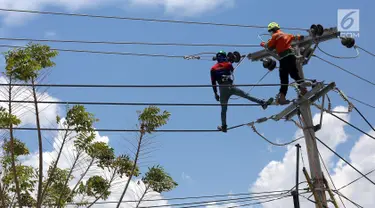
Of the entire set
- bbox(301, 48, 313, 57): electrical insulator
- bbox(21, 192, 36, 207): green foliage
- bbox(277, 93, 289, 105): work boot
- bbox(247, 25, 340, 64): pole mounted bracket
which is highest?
bbox(247, 25, 340, 64): pole mounted bracket

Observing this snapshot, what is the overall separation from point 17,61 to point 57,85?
5.98m

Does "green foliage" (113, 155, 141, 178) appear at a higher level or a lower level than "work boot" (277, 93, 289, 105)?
higher

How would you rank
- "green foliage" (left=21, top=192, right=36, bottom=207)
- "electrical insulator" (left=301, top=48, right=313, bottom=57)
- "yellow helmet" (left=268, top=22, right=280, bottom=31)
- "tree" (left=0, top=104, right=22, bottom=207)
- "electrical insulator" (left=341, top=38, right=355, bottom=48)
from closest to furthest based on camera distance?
"yellow helmet" (left=268, top=22, right=280, bottom=31), "electrical insulator" (left=301, top=48, right=313, bottom=57), "electrical insulator" (left=341, top=38, right=355, bottom=48), "tree" (left=0, top=104, right=22, bottom=207), "green foliage" (left=21, top=192, right=36, bottom=207)

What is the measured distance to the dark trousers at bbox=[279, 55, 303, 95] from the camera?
365 inches

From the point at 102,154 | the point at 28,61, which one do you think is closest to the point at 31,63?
the point at 28,61

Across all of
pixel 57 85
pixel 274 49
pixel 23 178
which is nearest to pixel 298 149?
pixel 274 49

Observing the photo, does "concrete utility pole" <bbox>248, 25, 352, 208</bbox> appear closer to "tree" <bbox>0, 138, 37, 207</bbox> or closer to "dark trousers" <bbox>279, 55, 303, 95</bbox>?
"dark trousers" <bbox>279, 55, 303, 95</bbox>

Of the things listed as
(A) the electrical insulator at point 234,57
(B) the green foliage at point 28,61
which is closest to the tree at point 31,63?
(B) the green foliage at point 28,61

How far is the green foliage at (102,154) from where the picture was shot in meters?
15.2

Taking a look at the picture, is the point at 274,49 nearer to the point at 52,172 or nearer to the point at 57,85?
the point at 57,85

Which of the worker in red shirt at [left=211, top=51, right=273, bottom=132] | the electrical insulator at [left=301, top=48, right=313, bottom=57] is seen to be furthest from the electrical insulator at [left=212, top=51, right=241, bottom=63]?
the electrical insulator at [left=301, top=48, right=313, bottom=57]

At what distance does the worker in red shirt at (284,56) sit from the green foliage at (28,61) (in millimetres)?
6450

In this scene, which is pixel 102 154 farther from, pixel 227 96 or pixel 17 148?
pixel 227 96

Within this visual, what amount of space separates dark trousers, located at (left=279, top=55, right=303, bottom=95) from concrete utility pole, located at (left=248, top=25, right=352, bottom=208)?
0.45 ft
